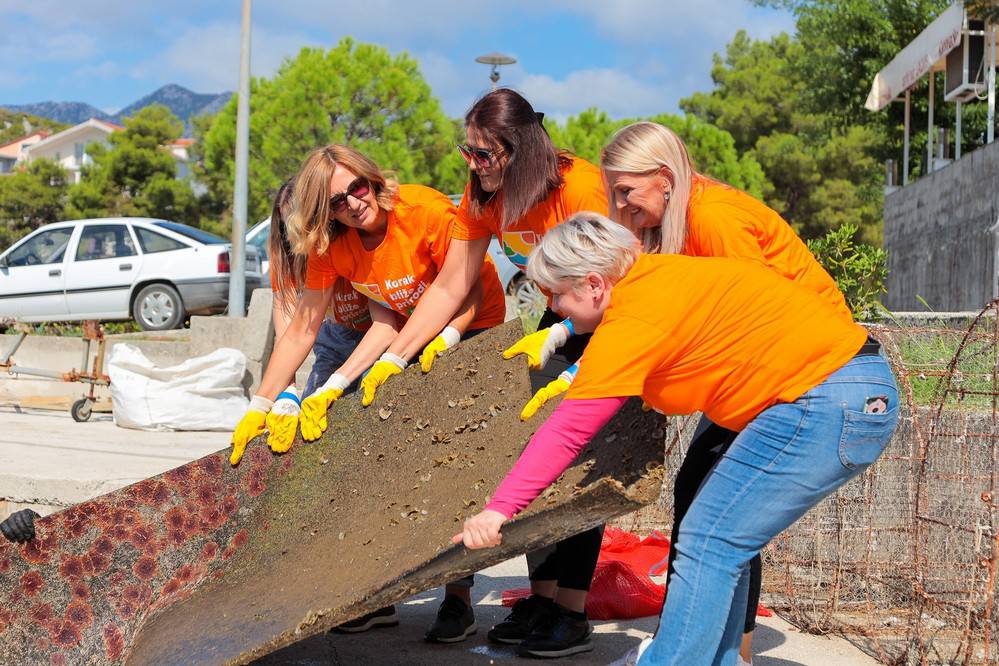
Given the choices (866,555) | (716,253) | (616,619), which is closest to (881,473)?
(866,555)

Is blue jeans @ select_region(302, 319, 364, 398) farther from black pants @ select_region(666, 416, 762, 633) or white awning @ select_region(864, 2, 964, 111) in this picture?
white awning @ select_region(864, 2, 964, 111)

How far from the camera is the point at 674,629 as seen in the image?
7.06 feet

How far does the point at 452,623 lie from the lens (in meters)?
3.34

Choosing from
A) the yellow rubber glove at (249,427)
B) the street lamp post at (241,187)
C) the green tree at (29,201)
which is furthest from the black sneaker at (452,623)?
the green tree at (29,201)

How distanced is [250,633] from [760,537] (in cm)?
119

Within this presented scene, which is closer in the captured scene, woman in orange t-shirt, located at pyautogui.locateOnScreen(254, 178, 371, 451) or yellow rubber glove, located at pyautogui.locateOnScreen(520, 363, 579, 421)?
yellow rubber glove, located at pyautogui.locateOnScreen(520, 363, 579, 421)

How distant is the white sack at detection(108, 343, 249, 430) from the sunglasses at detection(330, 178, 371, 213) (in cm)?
493

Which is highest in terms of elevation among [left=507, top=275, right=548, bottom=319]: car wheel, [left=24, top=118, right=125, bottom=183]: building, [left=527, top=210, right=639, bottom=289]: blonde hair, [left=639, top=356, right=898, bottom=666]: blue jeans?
[left=24, top=118, right=125, bottom=183]: building

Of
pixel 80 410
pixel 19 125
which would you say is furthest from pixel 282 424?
pixel 19 125

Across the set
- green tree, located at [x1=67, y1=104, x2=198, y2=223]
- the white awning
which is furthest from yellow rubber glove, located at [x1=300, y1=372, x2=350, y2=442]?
green tree, located at [x1=67, y1=104, x2=198, y2=223]

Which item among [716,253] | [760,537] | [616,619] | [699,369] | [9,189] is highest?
[9,189]

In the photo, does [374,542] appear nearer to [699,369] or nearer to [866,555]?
[699,369]

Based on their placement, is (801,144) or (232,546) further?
→ (801,144)

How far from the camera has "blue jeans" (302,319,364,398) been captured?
12.1 feet
